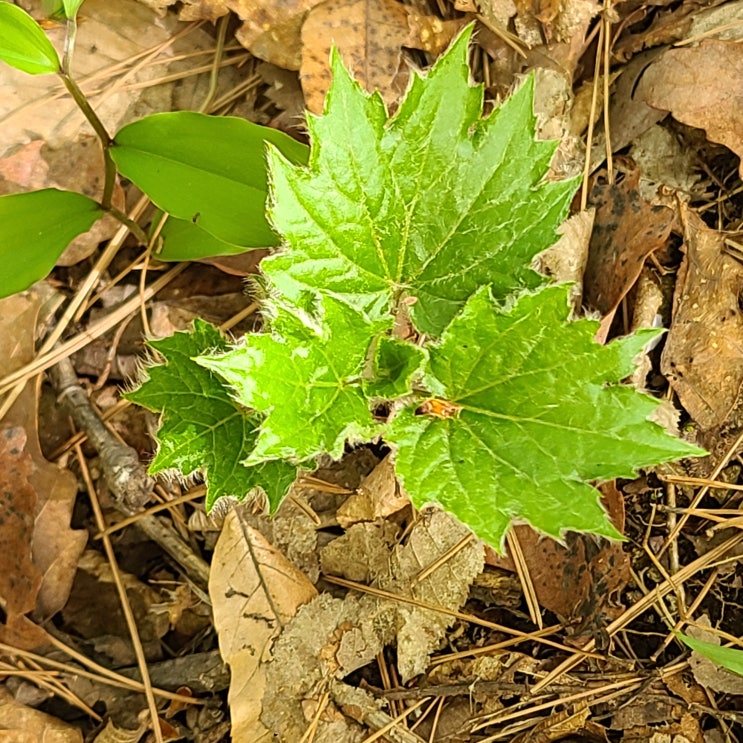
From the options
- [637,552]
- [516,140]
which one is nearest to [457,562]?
[637,552]

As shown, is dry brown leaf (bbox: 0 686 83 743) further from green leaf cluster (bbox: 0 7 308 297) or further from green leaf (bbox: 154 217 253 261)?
green leaf (bbox: 154 217 253 261)

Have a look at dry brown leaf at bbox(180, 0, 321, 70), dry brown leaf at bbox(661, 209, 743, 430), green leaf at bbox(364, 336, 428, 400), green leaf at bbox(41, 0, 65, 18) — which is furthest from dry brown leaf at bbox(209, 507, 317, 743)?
green leaf at bbox(41, 0, 65, 18)

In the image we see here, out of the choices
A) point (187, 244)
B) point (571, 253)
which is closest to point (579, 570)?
point (571, 253)

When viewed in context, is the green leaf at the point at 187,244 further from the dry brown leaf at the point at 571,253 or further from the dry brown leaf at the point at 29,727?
the dry brown leaf at the point at 29,727

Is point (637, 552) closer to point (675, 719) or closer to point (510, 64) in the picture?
point (675, 719)

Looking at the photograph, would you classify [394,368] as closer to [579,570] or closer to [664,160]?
[579,570]
